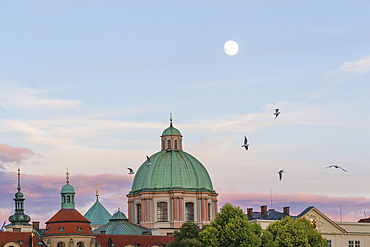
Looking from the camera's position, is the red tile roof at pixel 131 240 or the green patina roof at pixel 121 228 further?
the green patina roof at pixel 121 228

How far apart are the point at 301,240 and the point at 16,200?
59.1 m

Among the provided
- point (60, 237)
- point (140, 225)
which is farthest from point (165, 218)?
point (60, 237)

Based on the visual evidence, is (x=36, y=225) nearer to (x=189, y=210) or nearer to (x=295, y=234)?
(x=189, y=210)

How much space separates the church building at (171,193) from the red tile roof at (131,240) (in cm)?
666

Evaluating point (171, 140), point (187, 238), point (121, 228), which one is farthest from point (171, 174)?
point (187, 238)

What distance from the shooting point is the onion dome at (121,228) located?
136 metres

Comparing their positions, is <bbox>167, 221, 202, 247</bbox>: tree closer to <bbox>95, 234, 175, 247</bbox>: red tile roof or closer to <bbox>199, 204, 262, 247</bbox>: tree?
<bbox>199, 204, 262, 247</bbox>: tree

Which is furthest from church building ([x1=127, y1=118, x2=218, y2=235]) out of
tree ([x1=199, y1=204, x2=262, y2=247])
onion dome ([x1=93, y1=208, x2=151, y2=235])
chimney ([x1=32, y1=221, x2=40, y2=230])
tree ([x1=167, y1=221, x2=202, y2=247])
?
tree ([x1=199, y1=204, x2=262, y2=247])

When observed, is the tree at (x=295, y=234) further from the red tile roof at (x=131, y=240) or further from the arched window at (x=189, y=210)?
the arched window at (x=189, y=210)

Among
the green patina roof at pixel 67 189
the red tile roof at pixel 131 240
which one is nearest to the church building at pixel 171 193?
the red tile roof at pixel 131 240

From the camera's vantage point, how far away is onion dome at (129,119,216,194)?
14188cm

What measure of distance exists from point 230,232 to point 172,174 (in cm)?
3857

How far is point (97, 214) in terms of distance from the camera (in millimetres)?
156500

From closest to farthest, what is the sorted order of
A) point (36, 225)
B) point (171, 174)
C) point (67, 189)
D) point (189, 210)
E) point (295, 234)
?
1. point (295, 234)
2. point (67, 189)
3. point (36, 225)
4. point (171, 174)
5. point (189, 210)
